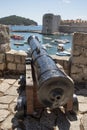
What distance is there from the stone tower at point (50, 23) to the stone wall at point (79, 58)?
204 ft

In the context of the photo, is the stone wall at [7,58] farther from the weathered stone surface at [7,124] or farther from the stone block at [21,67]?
the weathered stone surface at [7,124]

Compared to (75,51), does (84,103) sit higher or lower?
lower

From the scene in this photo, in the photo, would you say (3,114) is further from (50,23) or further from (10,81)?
(50,23)

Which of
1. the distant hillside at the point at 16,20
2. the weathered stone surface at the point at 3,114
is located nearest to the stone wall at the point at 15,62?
A: the weathered stone surface at the point at 3,114

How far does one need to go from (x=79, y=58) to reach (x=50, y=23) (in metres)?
63.8

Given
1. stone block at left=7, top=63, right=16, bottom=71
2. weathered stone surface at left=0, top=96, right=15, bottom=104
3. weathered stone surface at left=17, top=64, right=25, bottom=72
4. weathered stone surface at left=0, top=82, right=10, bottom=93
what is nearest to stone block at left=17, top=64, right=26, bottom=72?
weathered stone surface at left=17, top=64, right=25, bottom=72

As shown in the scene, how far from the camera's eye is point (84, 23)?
249 ft

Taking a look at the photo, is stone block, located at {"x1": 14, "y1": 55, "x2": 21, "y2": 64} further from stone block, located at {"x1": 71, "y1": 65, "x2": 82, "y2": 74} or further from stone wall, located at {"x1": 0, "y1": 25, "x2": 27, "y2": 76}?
stone block, located at {"x1": 71, "y1": 65, "x2": 82, "y2": 74}

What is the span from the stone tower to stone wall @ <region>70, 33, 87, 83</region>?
204ft

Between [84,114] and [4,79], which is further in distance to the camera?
[4,79]

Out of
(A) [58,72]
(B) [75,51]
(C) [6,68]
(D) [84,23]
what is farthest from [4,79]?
(D) [84,23]

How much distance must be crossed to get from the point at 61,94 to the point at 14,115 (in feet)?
4.08

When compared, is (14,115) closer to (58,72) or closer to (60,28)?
(58,72)

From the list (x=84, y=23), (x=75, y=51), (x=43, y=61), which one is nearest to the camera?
(x=43, y=61)
